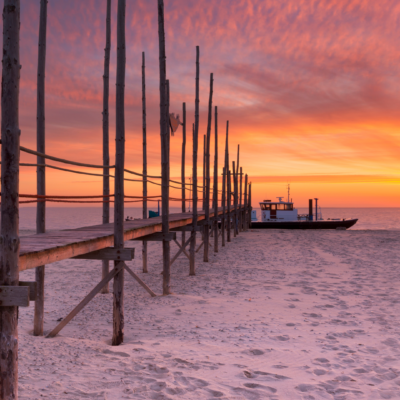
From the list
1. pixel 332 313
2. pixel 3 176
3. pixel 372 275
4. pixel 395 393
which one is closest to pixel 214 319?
pixel 332 313

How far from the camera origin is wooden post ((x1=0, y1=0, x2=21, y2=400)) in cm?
325

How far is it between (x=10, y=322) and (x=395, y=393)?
387cm

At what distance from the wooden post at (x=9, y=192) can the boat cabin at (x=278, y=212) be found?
98.2ft

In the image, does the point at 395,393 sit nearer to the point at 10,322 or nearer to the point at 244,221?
the point at 10,322

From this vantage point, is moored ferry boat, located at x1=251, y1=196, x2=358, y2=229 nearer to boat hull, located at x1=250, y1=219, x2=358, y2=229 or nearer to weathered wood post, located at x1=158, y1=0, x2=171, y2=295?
boat hull, located at x1=250, y1=219, x2=358, y2=229

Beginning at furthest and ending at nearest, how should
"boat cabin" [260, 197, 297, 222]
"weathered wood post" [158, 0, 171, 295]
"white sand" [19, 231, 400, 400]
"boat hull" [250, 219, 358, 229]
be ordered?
1. "boat cabin" [260, 197, 297, 222]
2. "boat hull" [250, 219, 358, 229]
3. "weathered wood post" [158, 0, 171, 295]
4. "white sand" [19, 231, 400, 400]

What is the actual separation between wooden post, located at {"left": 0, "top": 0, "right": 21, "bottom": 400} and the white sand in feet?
2.48

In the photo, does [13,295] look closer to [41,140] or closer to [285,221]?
[41,140]

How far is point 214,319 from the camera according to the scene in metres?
6.59

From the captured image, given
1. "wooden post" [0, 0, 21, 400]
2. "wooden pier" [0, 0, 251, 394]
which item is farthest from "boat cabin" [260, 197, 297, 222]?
"wooden post" [0, 0, 21, 400]

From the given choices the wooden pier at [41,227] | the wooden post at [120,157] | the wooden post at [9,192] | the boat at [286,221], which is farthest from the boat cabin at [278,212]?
the wooden post at [9,192]

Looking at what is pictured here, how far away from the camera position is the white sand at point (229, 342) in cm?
406

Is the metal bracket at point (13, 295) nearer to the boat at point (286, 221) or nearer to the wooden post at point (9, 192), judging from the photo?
the wooden post at point (9, 192)

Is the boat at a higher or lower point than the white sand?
higher
